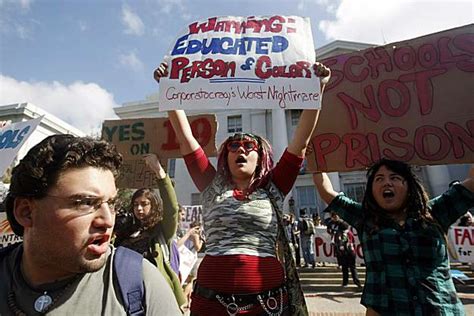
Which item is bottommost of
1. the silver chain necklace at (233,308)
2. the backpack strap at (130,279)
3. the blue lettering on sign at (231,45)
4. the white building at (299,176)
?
the silver chain necklace at (233,308)

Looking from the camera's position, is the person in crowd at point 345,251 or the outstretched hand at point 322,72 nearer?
the outstretched hand at point 322,72

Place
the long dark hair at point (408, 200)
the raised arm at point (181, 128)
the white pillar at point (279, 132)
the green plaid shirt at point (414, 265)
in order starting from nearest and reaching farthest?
the green plaid shirt at point (414, 265)
the long dark hair at point (408, 200)
the raised arm at point (181, 128)
the white pillar at point (279, 132)

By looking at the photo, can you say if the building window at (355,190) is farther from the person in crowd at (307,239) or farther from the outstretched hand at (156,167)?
the outstretched hand at (156,167)

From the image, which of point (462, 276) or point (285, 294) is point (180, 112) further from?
point (462, 276)

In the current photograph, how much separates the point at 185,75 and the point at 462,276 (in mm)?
7744

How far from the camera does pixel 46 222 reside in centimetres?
108

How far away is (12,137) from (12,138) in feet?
0.07

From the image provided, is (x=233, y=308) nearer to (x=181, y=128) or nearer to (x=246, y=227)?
(x=246, y=227)

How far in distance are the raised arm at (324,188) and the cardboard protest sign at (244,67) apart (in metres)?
0.65

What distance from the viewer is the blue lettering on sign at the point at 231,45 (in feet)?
7.95

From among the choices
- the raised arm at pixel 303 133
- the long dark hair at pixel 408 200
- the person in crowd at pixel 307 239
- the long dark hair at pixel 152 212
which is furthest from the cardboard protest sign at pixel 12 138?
the person in crowd at pixel 307 239

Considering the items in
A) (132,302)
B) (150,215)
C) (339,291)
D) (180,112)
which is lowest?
(339,291)

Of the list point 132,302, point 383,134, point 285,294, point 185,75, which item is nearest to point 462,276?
point 383,134

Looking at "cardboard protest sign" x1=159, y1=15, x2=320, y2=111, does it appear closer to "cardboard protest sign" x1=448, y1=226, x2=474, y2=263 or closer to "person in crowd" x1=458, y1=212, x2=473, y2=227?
"person in crowd" x1=458, y1=212, x2=473, y2=227
